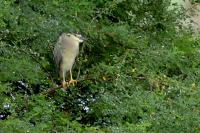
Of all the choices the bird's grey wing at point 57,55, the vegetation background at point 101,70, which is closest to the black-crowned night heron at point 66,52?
the bird's grey wing at point 57,55

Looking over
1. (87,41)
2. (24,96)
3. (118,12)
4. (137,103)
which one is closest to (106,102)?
(137,103)

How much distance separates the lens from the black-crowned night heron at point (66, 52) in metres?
5.07

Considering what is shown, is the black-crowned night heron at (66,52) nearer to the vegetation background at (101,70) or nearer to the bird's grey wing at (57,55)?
the bird's grey wing at (57,55)

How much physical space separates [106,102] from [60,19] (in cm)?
97

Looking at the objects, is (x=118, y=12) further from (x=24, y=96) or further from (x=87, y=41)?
(x=24, y=96)

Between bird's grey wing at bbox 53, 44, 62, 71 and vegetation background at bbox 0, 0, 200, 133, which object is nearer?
vegetation background at bbox 0, 0, 200, 133

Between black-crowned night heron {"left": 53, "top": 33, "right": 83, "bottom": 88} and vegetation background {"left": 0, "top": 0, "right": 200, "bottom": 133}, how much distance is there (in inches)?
4.1

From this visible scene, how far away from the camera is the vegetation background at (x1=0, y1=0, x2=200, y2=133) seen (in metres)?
4.34

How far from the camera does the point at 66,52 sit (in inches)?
204

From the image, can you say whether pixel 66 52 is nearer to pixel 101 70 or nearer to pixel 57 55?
pixel 57 55

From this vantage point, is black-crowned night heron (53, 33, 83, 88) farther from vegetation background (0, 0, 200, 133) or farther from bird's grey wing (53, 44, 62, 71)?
vegetation background (0, 0, 200, 133)

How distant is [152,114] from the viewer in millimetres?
4316

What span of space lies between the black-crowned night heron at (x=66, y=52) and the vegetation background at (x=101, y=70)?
4.1 inches

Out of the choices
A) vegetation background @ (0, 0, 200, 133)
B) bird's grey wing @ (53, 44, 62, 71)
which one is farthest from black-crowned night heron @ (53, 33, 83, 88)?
vegetation background @ (0, 0, 200, 133)
